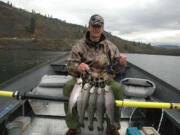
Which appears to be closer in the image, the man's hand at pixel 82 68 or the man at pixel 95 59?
the man's hand at pixel 82 68

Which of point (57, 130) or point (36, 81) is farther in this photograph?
point (36, 81)

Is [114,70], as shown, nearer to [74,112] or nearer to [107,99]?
[107,99]

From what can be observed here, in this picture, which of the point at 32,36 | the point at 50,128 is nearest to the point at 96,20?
the point at 50,128

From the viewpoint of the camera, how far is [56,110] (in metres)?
3.84

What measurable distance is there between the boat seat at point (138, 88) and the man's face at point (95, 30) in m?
2.15

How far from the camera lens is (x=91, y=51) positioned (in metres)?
3.06

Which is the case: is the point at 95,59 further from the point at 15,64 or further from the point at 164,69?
the point at 164,69

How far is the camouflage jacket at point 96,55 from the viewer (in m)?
2.94

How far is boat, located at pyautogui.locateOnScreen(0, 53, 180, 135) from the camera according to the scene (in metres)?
2.63

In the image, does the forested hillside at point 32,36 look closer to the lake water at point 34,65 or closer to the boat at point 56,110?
the lake water at point 34,65

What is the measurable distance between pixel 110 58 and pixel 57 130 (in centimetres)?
196

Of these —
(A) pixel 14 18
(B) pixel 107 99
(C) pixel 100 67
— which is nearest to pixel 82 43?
(C) pixel 100 67

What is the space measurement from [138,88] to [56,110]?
250cm

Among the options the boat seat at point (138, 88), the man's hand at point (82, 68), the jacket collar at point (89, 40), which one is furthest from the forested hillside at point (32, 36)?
the man's hand at point (82, 68)
